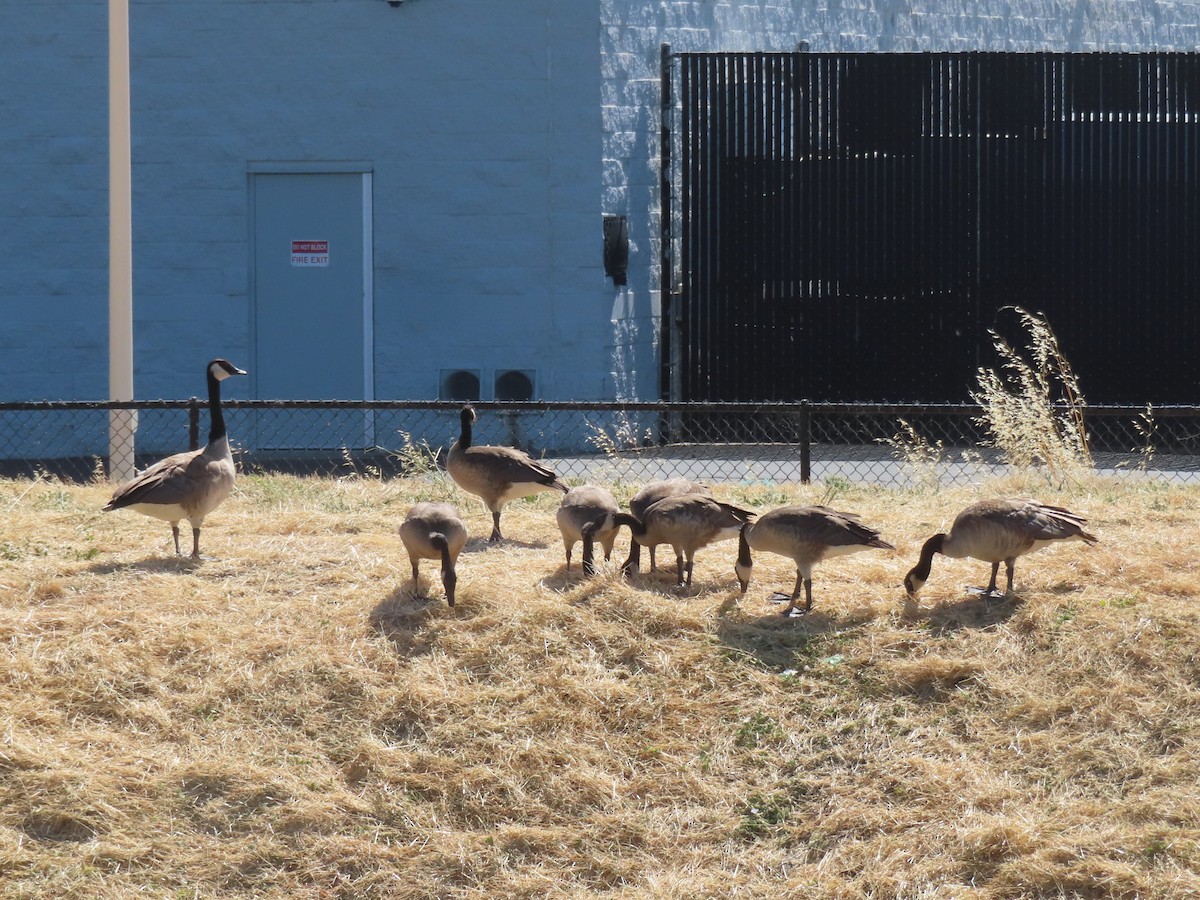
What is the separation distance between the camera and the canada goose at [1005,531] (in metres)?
7.37

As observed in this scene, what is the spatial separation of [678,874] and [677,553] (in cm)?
230

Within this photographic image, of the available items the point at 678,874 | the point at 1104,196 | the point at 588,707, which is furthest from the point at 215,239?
the point at 678,874

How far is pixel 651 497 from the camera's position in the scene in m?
8.53

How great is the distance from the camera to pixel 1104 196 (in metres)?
16.1

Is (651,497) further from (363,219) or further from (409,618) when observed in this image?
(363,219)

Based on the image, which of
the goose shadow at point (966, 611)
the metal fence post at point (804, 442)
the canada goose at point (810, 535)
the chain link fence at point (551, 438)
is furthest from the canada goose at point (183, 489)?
the chain link fence at point (551, 438)

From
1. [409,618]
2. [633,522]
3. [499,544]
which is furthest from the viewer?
[499,544]

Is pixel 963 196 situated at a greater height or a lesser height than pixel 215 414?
greater

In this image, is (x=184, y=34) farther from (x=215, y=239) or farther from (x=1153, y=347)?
(x=1153, y=347)

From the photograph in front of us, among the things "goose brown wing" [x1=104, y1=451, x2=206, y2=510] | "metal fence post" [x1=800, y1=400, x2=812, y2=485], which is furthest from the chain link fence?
"goose brown wing" [x1=104, y1=451, x2=206, y2=510]

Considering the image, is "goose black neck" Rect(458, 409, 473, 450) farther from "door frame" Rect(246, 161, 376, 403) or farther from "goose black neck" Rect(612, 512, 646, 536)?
"door frame" Rect(246, 161, 376, 403)

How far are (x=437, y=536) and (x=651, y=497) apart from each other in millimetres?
1529

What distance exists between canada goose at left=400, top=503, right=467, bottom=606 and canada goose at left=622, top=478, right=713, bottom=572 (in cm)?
96

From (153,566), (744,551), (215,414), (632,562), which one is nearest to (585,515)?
(632,562)
